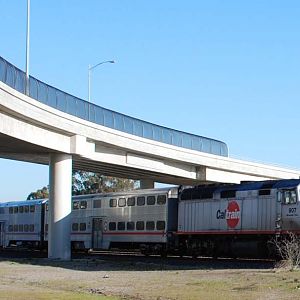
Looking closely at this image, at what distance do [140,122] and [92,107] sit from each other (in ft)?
17.4

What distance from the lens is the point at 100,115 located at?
39219 mm

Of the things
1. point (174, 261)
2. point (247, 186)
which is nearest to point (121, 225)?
point (174, 261)

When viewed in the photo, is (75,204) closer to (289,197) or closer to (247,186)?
(247,186)

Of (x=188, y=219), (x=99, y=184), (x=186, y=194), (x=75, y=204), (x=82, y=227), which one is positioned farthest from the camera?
(x=99, y=184)

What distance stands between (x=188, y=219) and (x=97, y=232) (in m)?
9.68

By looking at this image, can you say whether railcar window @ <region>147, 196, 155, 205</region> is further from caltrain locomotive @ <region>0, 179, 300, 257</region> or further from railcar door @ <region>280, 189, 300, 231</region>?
railcar door @ <region>280, 189, 300, 231</region>

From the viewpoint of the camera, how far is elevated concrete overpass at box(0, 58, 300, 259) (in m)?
31.2

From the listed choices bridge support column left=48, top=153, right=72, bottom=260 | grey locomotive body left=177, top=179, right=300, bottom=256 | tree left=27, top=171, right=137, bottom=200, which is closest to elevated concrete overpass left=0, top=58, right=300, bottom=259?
bridge support column left=48, top=153, right=72, bottom=260

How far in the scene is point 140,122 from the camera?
42.8 metres

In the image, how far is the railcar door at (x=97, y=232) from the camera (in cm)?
4206

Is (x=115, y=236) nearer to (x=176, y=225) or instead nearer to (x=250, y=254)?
(x=176, y=225)

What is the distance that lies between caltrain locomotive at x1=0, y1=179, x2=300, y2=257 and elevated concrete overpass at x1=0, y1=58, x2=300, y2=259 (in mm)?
3786

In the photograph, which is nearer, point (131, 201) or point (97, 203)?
point (131, 201)

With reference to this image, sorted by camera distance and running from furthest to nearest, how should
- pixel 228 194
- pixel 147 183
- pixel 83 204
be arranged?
1. pixel 147 183
2. pixel 83 204
3. pixel 228 194
